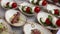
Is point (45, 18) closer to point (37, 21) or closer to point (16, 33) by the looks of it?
point (37, 21)

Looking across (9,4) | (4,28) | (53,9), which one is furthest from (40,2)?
(4,28)

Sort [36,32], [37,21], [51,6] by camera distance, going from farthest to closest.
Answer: [51,6]
[37,21]
[36,32]

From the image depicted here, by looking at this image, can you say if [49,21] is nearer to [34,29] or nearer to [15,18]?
[34,29]

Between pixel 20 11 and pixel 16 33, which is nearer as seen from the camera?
pixel 16 33

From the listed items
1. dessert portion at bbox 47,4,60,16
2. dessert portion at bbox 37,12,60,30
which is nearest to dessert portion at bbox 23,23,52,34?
dessert portion at bbox 37,12,60,30

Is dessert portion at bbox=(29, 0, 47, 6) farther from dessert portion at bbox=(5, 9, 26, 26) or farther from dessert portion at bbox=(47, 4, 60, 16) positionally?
dessert portion at bbox=(5, 9, 26, 26)

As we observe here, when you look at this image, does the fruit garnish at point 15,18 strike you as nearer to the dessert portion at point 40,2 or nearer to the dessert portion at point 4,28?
the dessert portion at point 4,28

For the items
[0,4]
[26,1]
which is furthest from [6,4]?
[26,1]

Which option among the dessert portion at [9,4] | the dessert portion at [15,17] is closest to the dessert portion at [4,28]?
the dessert portion at [15,17]
